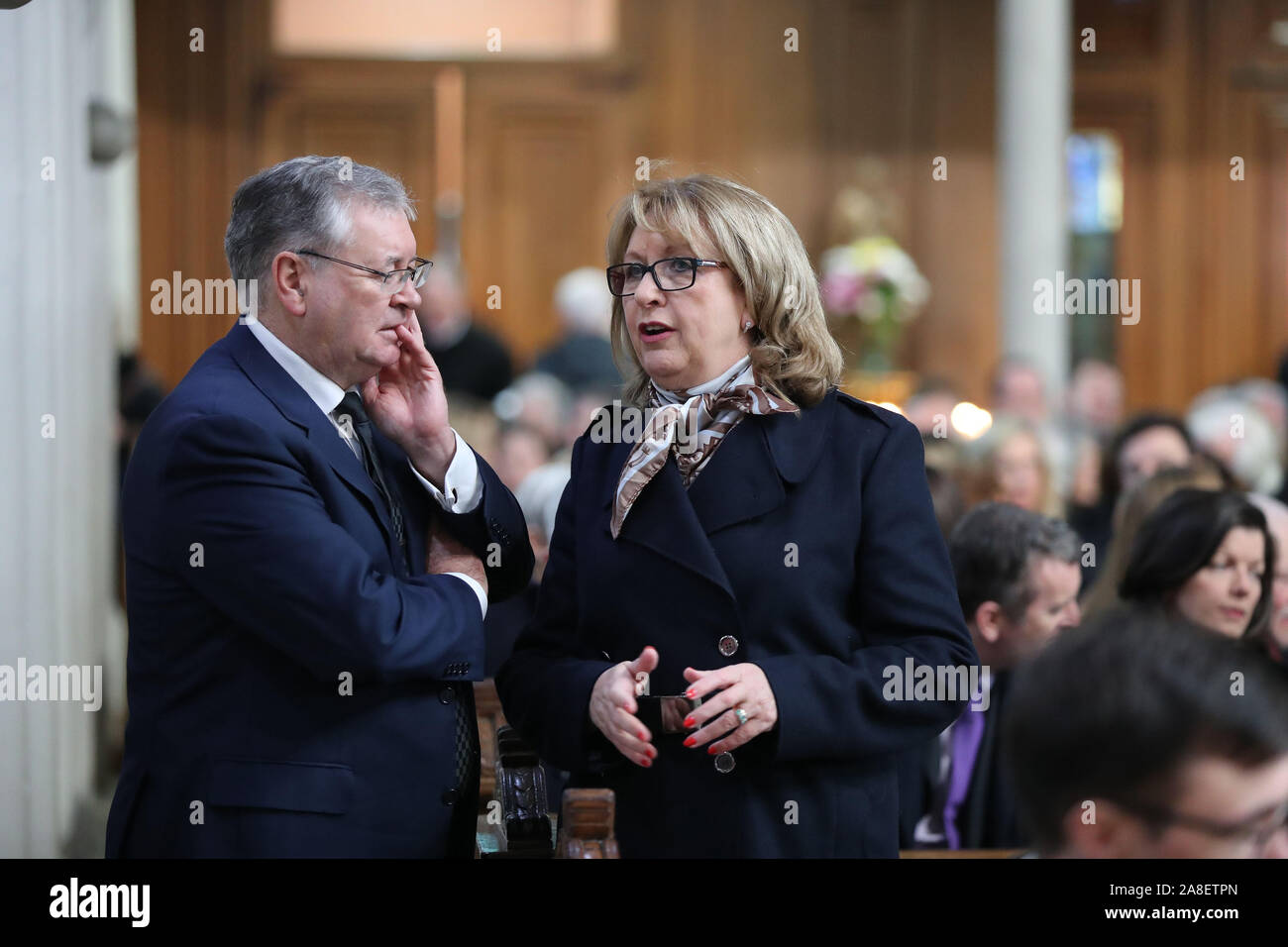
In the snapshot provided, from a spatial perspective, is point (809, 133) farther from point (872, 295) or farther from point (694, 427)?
point (694, 427)

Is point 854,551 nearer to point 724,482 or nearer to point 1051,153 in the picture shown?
point 724,482

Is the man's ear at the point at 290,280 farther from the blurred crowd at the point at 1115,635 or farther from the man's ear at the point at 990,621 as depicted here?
the man's ear at the point at 990,621

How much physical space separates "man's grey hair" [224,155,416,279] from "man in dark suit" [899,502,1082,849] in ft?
5.67

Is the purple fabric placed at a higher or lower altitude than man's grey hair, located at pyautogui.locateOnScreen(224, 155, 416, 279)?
lower

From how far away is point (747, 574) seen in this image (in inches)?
97.7

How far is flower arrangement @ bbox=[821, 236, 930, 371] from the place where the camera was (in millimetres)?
10977

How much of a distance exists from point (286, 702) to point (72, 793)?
3.16 meters

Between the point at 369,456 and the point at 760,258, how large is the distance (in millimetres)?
749

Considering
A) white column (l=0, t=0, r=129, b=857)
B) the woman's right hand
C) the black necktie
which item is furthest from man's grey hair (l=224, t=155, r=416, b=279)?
white column (l=0, t=0, r=129, b=857)

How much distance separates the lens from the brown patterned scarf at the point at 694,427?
A: 2527 mm

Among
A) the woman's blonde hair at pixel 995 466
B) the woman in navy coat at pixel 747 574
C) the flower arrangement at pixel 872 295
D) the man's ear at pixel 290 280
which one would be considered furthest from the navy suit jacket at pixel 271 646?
the flower arrangement at pixel 872 295

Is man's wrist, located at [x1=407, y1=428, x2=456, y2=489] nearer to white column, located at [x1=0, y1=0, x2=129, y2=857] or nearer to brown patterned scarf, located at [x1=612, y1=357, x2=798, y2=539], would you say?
brown patterned scarf, located at [x1=612, y1=357, x2=798, y2=539]

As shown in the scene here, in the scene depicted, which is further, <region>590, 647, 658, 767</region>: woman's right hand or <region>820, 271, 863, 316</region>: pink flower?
<region>820, 271, 863, 316</region>: pink flower
